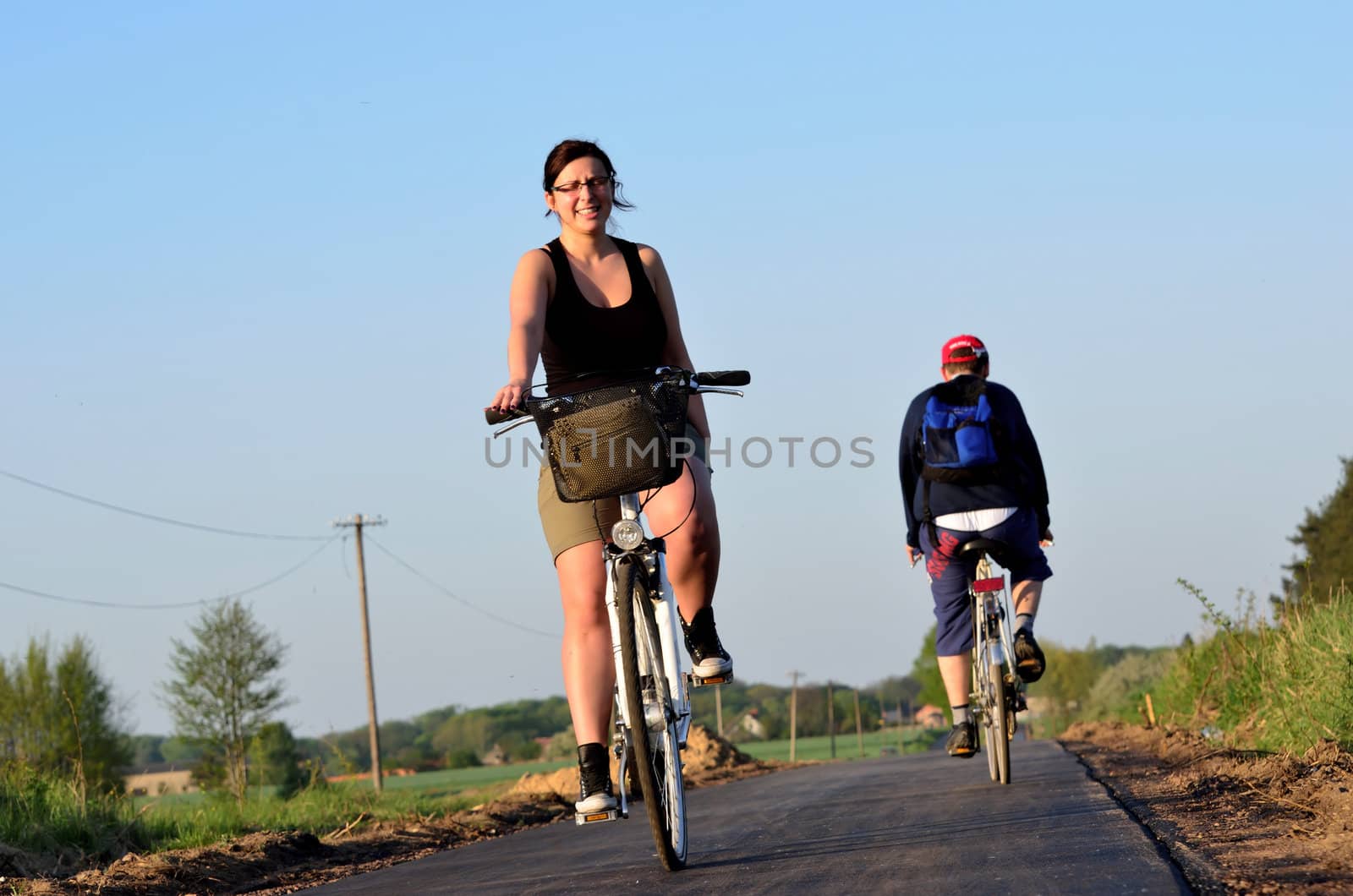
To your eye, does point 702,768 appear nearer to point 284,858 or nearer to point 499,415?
point 284,858

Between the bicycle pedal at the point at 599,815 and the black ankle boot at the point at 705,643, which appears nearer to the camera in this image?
the bicycle pedal at the point at 599,815

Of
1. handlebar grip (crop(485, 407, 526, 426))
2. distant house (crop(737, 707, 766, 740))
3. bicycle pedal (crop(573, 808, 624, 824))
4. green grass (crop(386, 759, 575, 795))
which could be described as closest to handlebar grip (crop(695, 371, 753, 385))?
handlebar grip (crop(485, 407, 526, 426))

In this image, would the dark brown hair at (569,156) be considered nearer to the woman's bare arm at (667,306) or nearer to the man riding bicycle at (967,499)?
the woman's bare arm at (667,306)

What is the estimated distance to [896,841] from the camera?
5152 millimetres

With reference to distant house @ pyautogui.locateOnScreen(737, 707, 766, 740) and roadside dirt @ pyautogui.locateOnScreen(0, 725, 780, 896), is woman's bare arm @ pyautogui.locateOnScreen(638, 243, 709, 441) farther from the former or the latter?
distant house @ pyautogui.locateOnScreen(737, 707, 766, 740)

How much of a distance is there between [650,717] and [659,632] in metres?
0.27

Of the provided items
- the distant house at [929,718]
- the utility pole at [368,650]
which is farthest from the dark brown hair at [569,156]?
the distant house at [929,718]

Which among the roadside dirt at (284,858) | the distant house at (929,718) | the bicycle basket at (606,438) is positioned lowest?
the distant house at (929,718)

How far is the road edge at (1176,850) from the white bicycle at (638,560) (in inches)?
58.0

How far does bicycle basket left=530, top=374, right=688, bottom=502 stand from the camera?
4461mm

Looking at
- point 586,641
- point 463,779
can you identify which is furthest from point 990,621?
point 463,779

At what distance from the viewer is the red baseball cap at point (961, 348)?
7418 millimetres

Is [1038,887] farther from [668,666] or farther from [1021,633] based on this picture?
[1021,633]

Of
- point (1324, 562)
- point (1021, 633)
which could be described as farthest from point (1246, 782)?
point (1324, 562)
